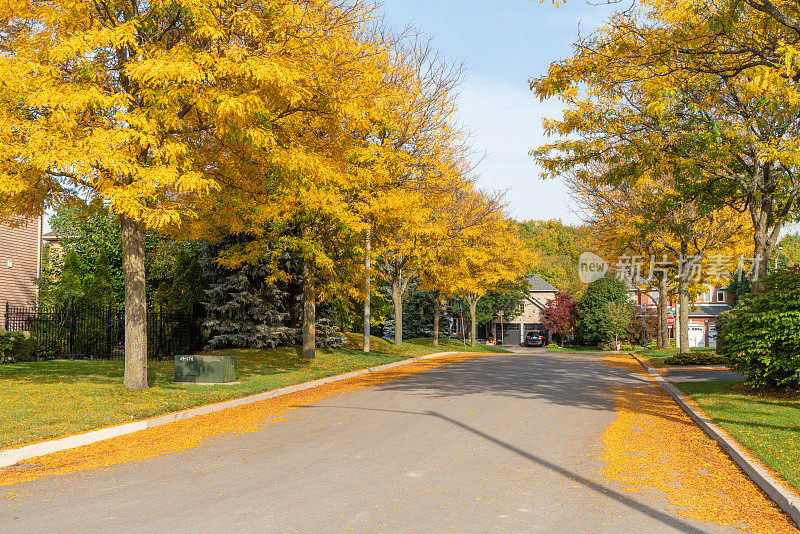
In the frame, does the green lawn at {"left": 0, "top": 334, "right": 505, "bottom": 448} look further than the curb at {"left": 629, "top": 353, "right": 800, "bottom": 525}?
Yes

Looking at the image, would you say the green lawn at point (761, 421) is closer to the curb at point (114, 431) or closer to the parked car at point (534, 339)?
the curb at point (114, 431)

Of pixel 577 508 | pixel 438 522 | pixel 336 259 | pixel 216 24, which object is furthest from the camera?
pixel 336 259

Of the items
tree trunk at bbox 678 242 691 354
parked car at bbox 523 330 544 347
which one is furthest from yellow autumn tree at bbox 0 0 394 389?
parked car at bbox 523 330 544 347

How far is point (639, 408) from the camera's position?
46.2 ft

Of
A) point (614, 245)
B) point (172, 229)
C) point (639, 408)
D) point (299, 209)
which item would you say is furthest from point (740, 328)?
point (614, 245)

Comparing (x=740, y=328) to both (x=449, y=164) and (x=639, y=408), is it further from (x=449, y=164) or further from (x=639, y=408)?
(x=449, y=164)

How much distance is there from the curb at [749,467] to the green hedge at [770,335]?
160cm

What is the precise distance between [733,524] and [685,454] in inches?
133

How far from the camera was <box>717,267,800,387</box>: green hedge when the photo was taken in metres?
13.4

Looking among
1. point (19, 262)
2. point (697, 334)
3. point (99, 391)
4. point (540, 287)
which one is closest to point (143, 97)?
point (99, 391)

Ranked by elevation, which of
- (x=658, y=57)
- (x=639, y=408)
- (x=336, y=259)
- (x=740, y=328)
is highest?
(x=658, y=57)

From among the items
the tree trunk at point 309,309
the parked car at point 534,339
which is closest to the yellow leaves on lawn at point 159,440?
the tree trunk at point 309,309

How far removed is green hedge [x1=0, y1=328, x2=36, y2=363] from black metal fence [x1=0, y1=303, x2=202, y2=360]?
430 millimetres

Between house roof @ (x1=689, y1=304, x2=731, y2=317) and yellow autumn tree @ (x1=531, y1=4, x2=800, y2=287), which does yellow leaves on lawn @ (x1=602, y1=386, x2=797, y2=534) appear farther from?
house roof @ (x1=689, y1=304, x2=731, y2=317)
